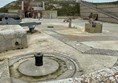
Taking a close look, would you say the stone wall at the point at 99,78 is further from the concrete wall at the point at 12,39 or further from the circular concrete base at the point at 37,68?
the concrete wall at the point at 12,39

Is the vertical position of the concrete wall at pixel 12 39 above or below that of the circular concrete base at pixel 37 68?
above

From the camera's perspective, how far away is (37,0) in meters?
41.2

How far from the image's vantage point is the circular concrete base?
16.8ft

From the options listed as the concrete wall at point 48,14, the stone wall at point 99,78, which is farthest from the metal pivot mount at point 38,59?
the concrete wall at point 48,14

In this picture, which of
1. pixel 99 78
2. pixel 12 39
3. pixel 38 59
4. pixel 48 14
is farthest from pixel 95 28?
pixel 48 14

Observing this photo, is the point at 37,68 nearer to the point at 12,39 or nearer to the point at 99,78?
the point at 12,39

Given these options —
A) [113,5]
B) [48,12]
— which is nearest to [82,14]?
[48,12]

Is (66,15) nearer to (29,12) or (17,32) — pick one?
(29,12)

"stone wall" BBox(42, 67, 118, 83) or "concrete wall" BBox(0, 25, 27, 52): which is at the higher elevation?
"stone wall" BBox(42, 67, 118, 83)

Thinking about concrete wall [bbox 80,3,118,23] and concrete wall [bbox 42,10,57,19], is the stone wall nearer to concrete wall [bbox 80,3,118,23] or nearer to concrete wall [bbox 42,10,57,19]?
concrete wall [bbox 80,3,118,23]

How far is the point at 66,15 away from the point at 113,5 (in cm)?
1260

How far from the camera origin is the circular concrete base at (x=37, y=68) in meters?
5.12

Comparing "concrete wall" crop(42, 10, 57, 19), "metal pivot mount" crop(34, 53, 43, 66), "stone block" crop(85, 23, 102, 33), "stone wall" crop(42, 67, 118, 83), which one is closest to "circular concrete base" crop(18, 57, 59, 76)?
"metal pivot mount" crop(34, 53, 43, 66)

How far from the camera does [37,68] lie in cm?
542
